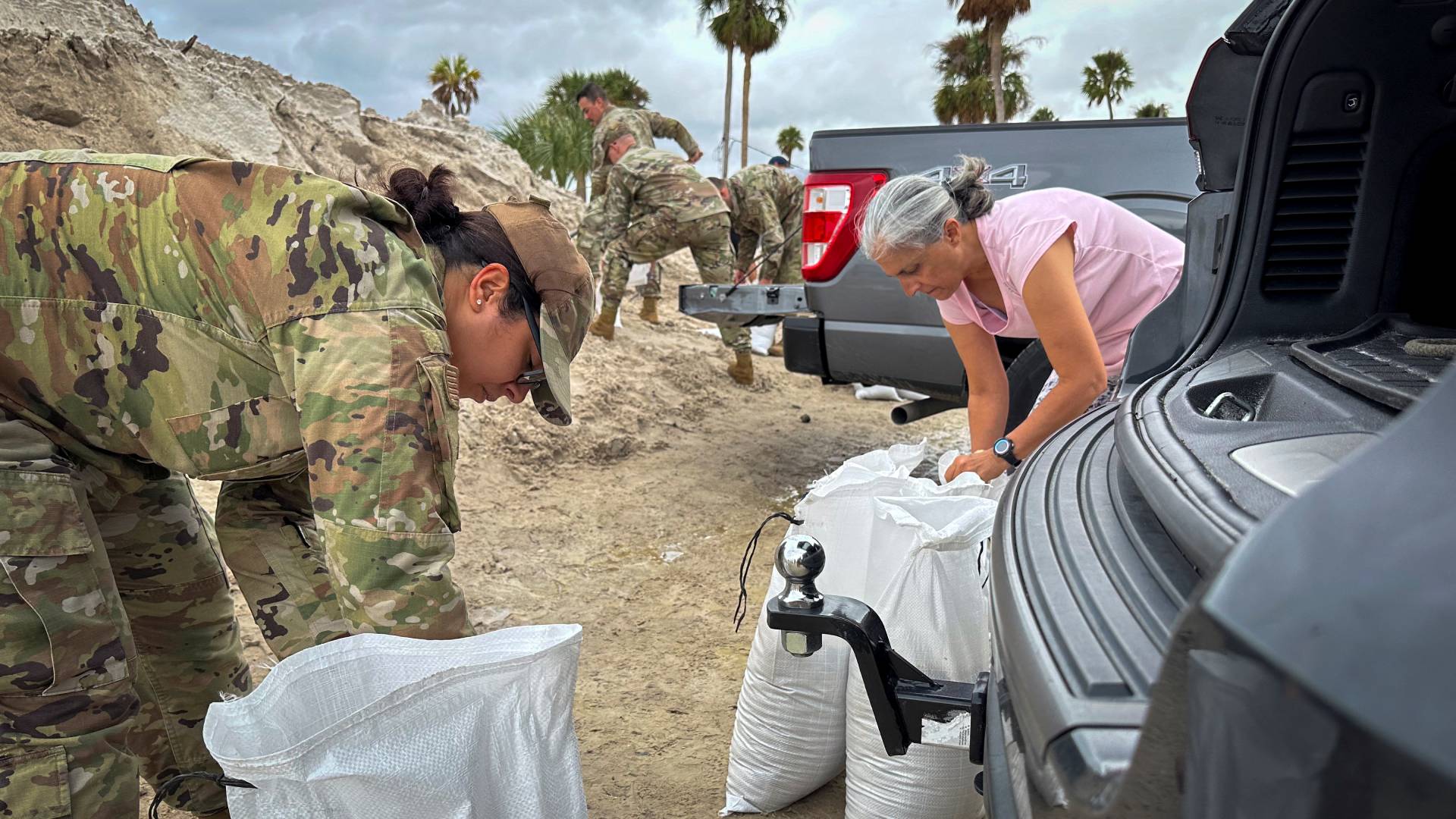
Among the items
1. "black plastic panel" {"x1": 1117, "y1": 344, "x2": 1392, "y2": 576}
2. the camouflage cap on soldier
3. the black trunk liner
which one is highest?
the camouflage cap on soldier

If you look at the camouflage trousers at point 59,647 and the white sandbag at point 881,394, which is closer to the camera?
the camouflage trousers at point 59,647

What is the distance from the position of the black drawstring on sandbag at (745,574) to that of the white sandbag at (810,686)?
0.21 feet

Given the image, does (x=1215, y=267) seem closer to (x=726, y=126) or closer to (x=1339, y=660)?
(x=1339, y=660)

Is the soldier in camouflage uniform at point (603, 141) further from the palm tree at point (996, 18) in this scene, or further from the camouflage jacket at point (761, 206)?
the palm tree at point (996, 18)

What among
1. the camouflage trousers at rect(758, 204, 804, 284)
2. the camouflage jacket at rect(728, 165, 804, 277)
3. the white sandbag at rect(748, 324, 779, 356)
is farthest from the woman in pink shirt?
the camouflage trousers at rect(758, 204, 804, 284)

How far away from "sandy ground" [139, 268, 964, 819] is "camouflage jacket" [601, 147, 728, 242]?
3.22ft

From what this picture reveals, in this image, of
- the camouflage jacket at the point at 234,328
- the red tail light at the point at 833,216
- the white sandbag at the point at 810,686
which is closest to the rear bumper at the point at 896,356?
the red tail light at the point at 833,216

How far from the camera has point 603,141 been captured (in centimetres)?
729

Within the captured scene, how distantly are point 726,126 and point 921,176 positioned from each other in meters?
27.3

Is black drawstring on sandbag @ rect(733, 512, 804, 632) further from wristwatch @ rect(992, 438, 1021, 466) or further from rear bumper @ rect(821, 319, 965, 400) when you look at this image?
rear bumper @ rect(821, 319, 965, 400)

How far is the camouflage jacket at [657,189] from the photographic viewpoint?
6.52 metres

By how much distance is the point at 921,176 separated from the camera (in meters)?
2.48

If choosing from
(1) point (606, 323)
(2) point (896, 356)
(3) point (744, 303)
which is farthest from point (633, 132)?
(2) point (896, 356)

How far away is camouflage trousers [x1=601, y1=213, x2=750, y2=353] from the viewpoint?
654 cm
